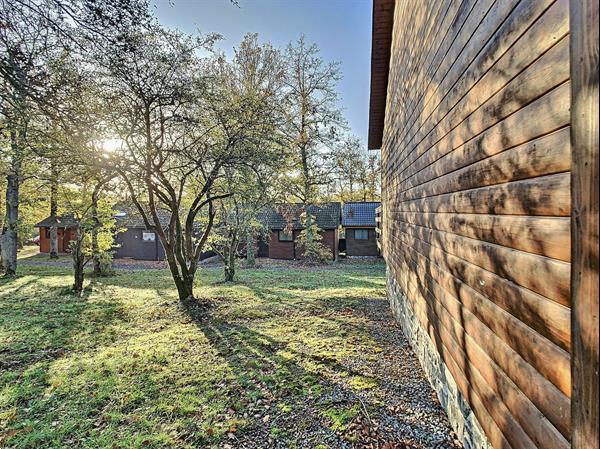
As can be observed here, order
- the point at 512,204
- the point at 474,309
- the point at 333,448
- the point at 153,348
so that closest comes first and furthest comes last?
the point at 512,204, the point at 474,309, the point at 333,448, the point at 153,348

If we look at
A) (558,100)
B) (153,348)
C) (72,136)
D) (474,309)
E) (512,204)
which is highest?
(72,136)

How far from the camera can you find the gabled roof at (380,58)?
7.05m

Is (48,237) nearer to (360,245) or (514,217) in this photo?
A: (360,245)

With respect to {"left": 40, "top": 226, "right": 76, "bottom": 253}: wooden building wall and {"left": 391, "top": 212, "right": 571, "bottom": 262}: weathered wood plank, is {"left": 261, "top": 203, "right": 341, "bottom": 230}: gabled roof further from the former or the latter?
{"left": 391, "top": 212, "right": 571, "bottom": 262}: weathered wood plank

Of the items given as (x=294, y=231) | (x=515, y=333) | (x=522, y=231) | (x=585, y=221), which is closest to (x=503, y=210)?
(x=522, y=231)

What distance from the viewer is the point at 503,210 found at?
1.84 m

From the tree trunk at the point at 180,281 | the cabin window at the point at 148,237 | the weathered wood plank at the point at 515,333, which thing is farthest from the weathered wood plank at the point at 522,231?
the cabin window at the point at 148,237

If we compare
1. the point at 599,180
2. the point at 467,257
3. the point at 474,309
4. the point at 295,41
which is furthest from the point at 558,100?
the point at 295,41

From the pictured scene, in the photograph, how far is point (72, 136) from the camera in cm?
607

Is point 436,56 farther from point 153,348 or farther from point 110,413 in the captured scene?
point 153,348

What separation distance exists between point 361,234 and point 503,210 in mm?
22071

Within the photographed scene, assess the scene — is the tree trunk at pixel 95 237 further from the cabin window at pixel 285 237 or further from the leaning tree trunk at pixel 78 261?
the cabin window at pixel 285 237

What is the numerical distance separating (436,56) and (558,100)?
2.46 metres

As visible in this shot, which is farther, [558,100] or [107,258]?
[107,258]
